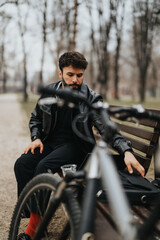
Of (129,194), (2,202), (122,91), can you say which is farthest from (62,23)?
(122,91)

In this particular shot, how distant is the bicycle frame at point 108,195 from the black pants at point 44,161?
1185mm

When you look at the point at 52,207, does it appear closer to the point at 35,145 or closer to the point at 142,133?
the point at 35,145

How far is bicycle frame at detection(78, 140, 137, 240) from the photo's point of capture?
3.80 ft

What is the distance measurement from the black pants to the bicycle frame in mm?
1185

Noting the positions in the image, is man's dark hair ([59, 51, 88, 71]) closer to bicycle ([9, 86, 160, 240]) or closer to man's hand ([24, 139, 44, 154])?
man's hand ([24, 139, 44, 154])

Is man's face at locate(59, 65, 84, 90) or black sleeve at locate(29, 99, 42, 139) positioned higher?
man's face at locate(59, 65, 84, 90)

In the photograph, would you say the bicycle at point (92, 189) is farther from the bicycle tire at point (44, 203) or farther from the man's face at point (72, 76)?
the man's face at point (72, 76)

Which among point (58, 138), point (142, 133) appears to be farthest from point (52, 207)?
point (142, 133)

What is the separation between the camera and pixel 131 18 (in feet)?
87.0

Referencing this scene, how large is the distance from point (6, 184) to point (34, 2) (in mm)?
18190

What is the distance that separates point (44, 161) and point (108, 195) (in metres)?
1.40

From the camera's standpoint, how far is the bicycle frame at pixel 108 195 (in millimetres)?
1159

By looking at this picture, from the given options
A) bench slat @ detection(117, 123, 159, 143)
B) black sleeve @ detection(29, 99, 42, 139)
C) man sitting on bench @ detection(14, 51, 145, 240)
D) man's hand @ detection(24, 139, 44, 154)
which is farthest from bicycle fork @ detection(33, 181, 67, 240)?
bench slat @ detection(117, 123, 159, 143)

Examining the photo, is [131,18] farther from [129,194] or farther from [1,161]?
[129,194]
